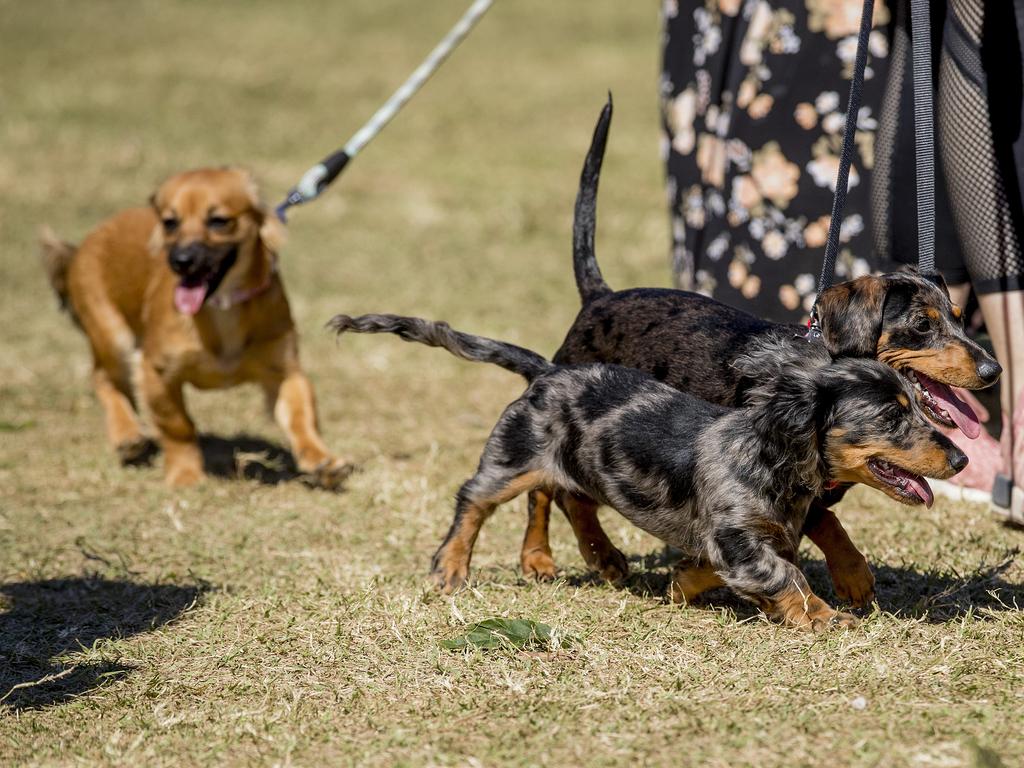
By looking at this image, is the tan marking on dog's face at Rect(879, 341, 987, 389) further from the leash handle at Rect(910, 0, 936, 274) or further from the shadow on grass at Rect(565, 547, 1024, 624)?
the shadow on grass at Rect(565, 547, 1024, 624)

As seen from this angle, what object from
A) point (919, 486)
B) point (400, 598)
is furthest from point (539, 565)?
point (919, 486)

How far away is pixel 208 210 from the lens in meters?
5.61

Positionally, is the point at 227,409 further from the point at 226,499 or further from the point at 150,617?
the point at 150,617

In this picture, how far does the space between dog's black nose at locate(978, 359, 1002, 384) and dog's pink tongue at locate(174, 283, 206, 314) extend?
3123 millimetres

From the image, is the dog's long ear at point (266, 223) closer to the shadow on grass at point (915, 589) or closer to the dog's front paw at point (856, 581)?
the shadow on grass at point (915, 589)

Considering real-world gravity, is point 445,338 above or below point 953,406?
above

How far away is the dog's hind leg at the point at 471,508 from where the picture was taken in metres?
3.62

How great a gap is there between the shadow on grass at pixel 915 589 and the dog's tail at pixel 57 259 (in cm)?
360

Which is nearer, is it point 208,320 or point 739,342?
point 739,342

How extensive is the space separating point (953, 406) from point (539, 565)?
48.3 inches

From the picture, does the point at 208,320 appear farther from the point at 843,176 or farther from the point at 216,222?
the point at 843,176

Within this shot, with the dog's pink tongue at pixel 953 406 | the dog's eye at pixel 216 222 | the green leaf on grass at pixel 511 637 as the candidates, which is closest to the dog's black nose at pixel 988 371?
the dog's pink tongue at pixel 953 406

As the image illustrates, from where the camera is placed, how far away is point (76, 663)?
3.43m

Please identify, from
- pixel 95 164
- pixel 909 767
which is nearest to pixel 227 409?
pixel 909 767
